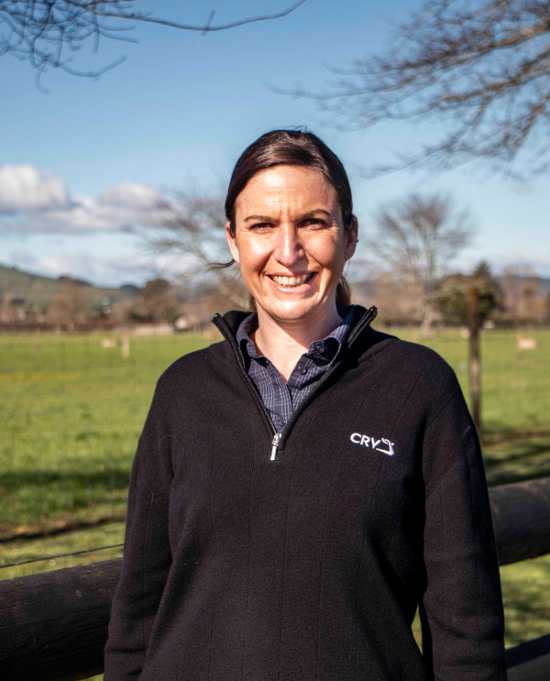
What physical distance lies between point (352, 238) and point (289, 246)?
240 mm

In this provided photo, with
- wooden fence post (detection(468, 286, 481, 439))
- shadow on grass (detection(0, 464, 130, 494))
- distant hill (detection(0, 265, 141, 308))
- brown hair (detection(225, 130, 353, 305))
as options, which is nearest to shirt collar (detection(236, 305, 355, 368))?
brown hair (detection(225, 130, 353, 305))

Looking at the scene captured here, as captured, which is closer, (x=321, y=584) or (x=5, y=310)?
(x=321, y=584)

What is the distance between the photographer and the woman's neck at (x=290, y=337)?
64.7 inches

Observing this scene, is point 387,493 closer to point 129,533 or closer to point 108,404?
point 129,533

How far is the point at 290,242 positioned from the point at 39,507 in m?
4.90

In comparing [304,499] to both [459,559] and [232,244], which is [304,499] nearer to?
[459,559]

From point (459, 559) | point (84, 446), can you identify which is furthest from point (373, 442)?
point (84, 446)

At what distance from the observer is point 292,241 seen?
5.17 feet

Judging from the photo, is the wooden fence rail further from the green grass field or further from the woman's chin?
the woman's chin

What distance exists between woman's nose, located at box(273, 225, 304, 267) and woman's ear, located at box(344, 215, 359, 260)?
0.17 m

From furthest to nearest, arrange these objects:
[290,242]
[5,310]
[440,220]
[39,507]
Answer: [440,220], [5,310], [39,507], [290,242]

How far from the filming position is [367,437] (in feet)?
4.68

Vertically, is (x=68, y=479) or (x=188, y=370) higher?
(x=188, y=370)

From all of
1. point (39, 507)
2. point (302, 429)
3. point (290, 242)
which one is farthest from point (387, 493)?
point (39, 507)
